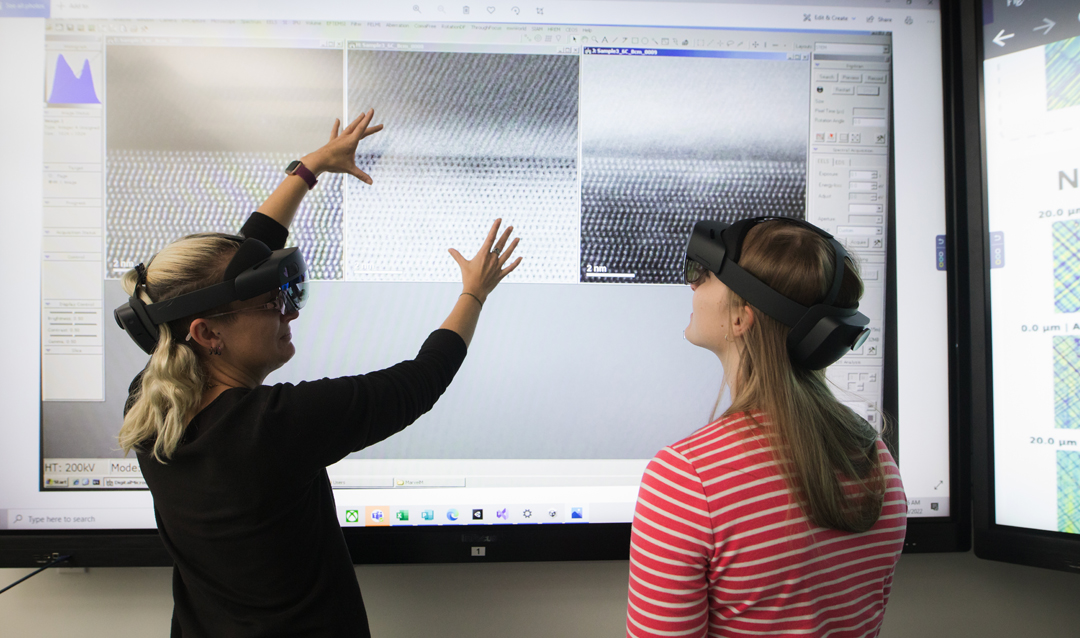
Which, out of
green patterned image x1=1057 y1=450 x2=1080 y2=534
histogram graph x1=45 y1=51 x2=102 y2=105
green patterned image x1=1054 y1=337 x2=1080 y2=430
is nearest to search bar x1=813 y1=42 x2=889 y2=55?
green patterned image x1=1054 y1=337 x2=1080 y2=430

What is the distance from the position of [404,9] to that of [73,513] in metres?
1.65

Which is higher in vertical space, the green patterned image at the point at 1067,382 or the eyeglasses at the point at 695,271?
the eyeglasses at the point at 695,271

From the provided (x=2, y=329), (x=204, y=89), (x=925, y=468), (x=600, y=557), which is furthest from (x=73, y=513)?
(x=925, y=468)

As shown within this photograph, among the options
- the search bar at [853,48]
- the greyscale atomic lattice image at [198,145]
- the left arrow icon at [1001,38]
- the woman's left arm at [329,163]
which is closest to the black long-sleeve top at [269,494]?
the woman's left arm at [329,163]

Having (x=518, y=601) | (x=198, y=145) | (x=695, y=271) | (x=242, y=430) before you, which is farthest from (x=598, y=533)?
(x=198, y=145)

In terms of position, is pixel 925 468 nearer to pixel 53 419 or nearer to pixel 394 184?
pixel 394 184

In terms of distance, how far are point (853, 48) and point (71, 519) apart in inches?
101

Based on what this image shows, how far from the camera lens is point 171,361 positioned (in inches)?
38.6

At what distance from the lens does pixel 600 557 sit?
1478mm

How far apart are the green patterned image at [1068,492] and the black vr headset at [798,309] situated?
100 cm

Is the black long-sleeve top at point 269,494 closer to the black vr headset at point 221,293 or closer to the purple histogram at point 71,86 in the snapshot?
the black vr headset at point 221,293

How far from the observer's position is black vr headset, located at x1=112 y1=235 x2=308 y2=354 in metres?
0.97

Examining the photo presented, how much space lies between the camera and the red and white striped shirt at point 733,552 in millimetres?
823

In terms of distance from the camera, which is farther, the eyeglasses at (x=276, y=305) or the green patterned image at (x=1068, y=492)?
the green patterned image at (x=1068, y=492)
